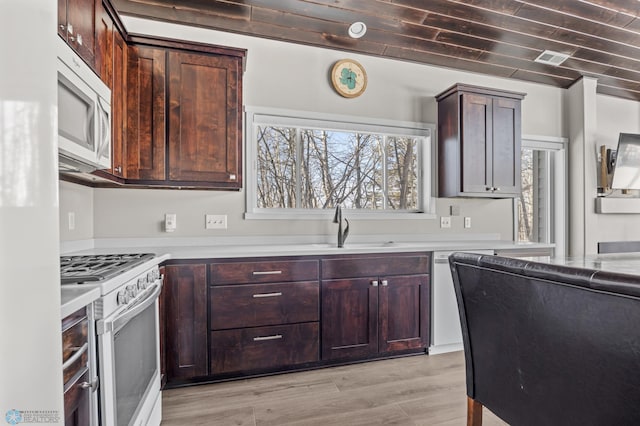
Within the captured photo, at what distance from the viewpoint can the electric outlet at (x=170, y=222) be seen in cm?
270

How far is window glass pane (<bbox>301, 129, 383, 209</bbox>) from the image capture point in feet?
10.6

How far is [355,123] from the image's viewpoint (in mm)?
3236

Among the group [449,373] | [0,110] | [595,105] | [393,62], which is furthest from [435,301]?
[595,105]

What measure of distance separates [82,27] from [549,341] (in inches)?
94.8

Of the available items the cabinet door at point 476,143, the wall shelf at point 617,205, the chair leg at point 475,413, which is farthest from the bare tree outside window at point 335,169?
the wall shelf at point 617,205

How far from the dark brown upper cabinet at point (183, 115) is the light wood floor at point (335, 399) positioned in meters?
1.41

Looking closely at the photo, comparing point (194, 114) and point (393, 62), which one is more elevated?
point (393, 62)

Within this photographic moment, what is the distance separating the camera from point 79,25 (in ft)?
5.49

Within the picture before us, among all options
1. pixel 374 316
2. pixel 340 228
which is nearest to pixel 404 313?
pixel 374 316

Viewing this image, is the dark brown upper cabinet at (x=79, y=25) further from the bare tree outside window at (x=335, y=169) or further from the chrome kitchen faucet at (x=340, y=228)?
the chrome kitchen faucet at (x=340, y=228)

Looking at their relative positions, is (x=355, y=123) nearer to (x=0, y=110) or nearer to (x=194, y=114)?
(x=194, y=114)

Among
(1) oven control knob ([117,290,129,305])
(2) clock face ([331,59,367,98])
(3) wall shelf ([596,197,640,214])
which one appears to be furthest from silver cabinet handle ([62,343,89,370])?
(3) wall shelf ([596,197,640,214])

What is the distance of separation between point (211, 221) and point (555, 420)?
245 centimetres

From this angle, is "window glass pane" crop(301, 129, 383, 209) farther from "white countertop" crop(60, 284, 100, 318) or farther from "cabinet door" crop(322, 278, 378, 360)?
"white countertop" crop(60, 284, 100, 318)
